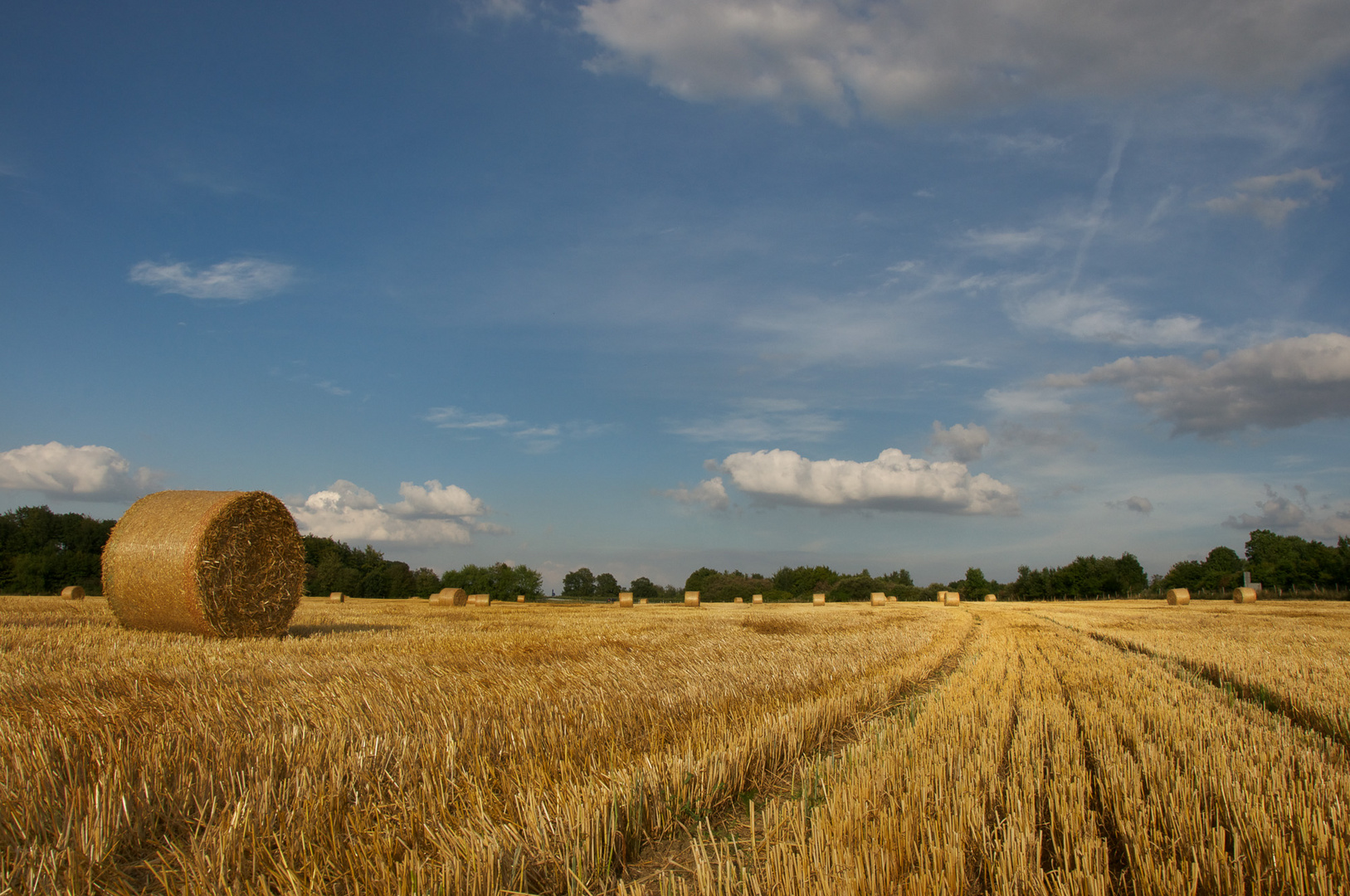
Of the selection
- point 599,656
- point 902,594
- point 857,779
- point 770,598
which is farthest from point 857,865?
point 902,594

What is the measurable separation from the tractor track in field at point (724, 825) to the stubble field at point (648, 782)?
0.06ft

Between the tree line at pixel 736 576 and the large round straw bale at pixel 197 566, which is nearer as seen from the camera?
the large round straw bale at pixel 197 566

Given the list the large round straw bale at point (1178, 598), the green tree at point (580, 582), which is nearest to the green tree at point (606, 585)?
the green tree at point (580, 582)

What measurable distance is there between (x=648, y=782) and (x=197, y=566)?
36.3ft

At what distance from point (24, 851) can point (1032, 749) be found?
425 centimetres

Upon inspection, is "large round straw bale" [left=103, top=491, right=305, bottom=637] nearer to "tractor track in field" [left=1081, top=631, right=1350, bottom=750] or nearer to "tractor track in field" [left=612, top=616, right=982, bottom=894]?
"tractor track in field" [left=612, top=616, right=982, bottom=894]

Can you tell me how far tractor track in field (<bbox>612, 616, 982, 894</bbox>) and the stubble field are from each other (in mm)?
20

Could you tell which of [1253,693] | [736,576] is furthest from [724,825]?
[736,576]

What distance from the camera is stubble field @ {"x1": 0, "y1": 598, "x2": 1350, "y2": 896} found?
207cm

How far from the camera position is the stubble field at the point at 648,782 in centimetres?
207

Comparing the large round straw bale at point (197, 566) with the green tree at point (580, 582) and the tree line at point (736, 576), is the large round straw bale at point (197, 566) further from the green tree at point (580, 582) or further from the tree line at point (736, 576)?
the green tree at point (580, 582)

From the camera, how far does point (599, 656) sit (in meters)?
7.10

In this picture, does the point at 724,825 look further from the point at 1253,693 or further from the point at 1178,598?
the point at 1178,598

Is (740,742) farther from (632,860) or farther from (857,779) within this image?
(632,860)
